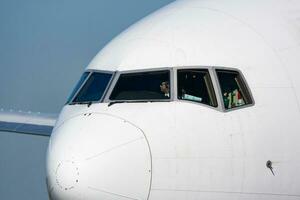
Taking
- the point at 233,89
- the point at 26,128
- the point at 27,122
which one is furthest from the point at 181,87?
the point at 27,122

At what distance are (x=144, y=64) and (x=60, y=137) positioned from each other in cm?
213

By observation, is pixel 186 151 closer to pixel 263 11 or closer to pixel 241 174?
pixel 241 174

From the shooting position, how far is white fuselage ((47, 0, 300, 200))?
1841 cm

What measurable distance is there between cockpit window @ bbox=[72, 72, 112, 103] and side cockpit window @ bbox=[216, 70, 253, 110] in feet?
6.99

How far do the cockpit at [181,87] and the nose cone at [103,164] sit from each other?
99 cm

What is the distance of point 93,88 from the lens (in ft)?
66.5

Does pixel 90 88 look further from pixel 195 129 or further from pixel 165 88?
pixel 195 129

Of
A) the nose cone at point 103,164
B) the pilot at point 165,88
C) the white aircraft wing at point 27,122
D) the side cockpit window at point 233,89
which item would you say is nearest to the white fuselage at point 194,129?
the nose cone at point 103,164

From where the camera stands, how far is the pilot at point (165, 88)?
762 inches

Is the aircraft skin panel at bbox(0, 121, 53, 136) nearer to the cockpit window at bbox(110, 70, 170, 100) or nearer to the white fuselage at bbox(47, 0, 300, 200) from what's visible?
the white fuselage at bbox(47, 0, 300, 200)

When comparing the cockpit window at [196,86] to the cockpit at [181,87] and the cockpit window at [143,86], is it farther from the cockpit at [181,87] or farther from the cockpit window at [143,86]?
the cockpit window at [143,86]

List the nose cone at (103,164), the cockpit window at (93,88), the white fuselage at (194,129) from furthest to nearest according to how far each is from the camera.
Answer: the cockpit window at (93,88) < the white fuselage at (194,129) < the nose cone at (103,164)

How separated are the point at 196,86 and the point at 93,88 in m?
2.05

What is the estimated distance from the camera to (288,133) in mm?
19406
